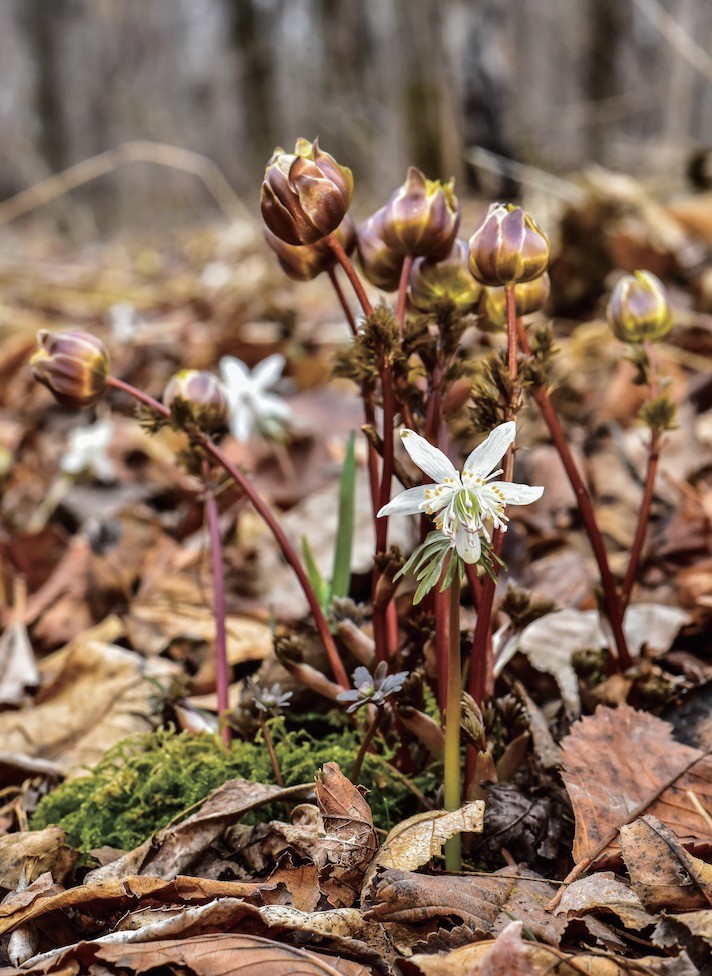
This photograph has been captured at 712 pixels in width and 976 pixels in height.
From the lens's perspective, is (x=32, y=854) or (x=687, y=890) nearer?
(x=687, y=890)

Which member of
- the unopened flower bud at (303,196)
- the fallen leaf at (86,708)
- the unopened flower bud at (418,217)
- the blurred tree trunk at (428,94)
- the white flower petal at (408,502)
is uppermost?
the blurred tree trunk at (428,94)

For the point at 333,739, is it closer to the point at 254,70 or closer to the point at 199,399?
the point at 199,399

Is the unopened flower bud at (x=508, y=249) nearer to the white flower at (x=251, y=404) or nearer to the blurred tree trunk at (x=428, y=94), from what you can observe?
the white flower at (x=251, y=404)

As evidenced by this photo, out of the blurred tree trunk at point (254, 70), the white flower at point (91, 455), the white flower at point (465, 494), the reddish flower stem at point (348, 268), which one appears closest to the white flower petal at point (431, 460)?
the white flower at point (465, 494)

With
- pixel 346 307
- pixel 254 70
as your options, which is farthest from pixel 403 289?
pixel 254 70

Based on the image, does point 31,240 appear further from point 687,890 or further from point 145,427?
point 687,890

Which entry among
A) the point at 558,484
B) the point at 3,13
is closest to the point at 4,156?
the point at 3,13
